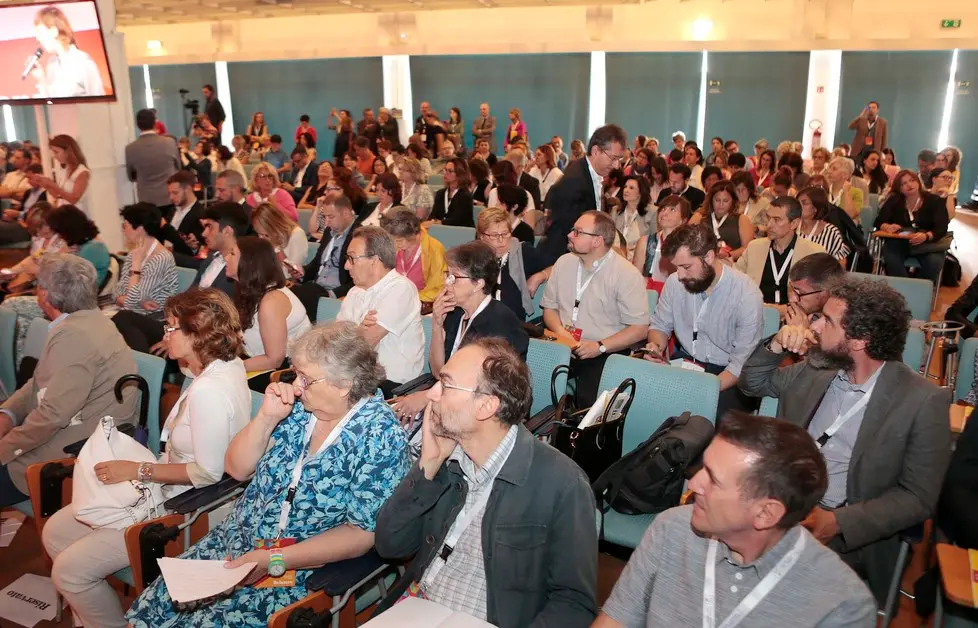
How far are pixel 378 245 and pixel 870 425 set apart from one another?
92.3 inches

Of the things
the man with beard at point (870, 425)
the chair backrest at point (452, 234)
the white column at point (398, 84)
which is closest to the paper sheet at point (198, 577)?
the man with beard at point (870, 425)

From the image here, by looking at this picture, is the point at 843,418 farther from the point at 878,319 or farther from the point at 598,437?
the point at 598,437

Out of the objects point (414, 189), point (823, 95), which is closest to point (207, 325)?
point (414, 189)

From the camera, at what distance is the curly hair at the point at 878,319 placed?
244 cm

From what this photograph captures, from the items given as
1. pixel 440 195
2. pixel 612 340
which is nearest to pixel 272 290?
pixel 612 340

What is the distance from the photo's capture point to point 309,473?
237cm

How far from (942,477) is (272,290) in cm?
295

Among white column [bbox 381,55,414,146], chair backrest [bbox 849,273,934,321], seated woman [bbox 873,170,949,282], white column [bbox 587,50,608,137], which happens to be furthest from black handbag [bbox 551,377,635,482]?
white column [bbox 381,55,414,146]

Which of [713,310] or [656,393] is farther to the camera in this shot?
[713,310]

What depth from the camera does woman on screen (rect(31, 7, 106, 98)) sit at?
23.9ft

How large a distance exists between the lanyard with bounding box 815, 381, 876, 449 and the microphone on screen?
786 cm

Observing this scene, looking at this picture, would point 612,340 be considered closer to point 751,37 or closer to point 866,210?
point 866,210

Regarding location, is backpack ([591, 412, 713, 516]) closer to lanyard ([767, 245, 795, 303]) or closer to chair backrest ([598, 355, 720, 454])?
chair backrest ([598, 355, 720, 454])

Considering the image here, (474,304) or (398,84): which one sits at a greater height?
(398,84)
